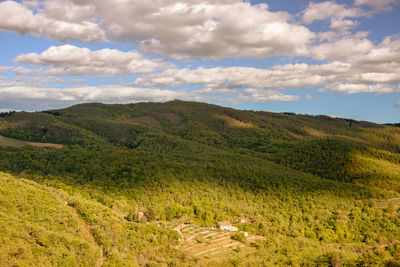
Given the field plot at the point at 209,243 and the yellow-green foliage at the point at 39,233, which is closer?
the yellow-green foliage at the point at 39,233

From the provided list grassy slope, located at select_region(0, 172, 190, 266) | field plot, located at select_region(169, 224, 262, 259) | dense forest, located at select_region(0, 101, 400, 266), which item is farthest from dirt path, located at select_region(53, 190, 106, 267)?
field plot, located at select_region(169, 224, 262, 259)

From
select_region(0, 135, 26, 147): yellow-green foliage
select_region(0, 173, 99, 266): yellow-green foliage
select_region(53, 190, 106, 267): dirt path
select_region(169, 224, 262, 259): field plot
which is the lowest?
select_region(169, 224, 262, 259): field plot

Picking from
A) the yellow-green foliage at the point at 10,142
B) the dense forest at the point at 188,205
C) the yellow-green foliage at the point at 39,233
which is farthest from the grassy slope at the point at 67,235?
the yellow-green foliage at the point at 10,142

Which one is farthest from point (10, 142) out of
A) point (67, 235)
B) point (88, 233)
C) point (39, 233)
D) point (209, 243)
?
point (209, 243)

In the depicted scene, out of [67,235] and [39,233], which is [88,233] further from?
[39,233]

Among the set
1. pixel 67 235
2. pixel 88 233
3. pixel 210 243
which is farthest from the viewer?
pixel 210 243

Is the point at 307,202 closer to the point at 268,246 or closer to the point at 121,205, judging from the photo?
the point at 268,246

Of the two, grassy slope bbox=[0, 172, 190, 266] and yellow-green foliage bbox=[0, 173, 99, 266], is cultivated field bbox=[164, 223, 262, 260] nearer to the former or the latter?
grassy slope bbox=[0, 172, 190, 266]

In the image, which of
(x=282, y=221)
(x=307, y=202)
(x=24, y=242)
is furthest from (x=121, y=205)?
(x=307, y=202)

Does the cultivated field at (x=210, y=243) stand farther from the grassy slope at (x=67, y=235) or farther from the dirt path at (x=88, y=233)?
the dirt path at (x=88, y=233)
